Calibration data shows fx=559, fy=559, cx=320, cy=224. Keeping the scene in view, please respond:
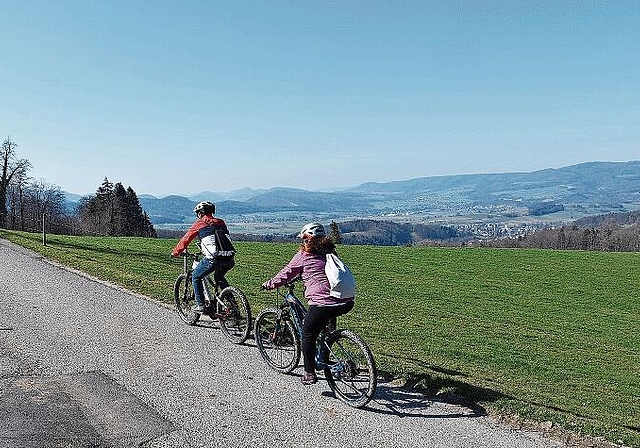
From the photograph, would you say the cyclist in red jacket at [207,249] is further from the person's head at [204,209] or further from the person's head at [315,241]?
the person's head at [315,241]

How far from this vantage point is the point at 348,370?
6094 mm

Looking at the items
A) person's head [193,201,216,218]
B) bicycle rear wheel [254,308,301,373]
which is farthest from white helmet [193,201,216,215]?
bicycle rear wheel [254,308,301,373]

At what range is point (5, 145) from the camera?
54188 millimetres

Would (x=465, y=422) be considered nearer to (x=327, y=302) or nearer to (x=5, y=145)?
(x=327, y=302)

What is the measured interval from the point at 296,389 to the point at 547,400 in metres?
3.14

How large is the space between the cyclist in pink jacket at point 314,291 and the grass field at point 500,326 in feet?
4.40

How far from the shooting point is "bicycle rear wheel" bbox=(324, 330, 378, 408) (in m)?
5.82

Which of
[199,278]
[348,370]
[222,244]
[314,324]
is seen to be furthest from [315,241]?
[199,278]

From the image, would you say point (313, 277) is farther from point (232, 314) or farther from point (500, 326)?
point (500, 326)

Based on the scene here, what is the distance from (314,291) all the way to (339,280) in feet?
1.15

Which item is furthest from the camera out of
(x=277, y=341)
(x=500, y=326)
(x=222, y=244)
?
(x=500, y=326)

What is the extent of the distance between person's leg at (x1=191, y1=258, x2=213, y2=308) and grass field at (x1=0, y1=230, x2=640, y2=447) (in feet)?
9.97

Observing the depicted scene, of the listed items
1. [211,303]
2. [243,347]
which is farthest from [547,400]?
[211,303]

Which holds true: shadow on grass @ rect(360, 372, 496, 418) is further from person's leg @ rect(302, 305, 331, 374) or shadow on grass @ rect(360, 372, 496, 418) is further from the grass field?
person's leg @ rect(302, 305, 331, 374)
